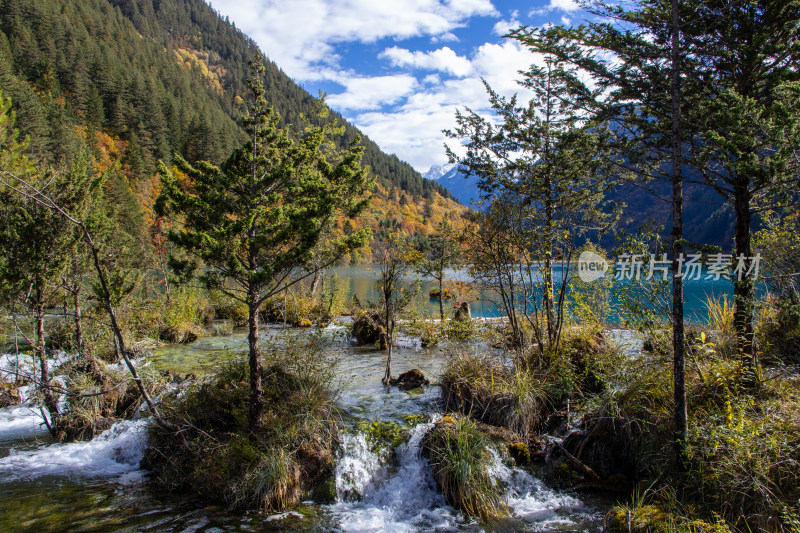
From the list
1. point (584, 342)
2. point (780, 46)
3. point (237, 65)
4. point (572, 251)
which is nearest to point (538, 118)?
point (572, 251)

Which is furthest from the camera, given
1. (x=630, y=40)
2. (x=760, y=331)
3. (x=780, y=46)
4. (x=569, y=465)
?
(x=760, y=331)

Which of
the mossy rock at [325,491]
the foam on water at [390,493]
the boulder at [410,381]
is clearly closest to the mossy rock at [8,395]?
the mossy rock at [325,491]

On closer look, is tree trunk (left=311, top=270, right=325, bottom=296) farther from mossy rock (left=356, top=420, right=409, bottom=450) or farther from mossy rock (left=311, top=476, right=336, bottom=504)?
mossy rock (left=311, top=476, right=336, bottom=504)

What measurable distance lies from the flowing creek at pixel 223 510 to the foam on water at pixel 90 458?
0.8 inches

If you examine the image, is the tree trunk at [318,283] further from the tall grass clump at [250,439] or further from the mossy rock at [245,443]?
the mossy rock at [245,443]

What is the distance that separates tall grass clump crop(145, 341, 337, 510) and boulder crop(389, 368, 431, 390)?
3295 millimetres

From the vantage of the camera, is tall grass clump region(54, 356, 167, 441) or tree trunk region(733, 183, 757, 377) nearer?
tree trunk region(733, 183, 757, 377)

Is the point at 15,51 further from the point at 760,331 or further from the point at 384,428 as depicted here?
the point at 760,331

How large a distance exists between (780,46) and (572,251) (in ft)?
15.9

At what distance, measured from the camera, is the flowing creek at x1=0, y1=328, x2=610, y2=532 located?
602 centimetres

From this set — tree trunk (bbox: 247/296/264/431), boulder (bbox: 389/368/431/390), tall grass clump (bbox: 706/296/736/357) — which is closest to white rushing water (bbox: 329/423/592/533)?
→ tree trunk (bbox: 247/296/264/431)

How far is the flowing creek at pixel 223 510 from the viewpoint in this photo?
602 centimetres

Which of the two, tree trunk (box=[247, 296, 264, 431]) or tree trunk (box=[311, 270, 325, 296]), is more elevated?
tree trunk (box=[311, 270, 325, 296])

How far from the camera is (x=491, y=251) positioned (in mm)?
9625
